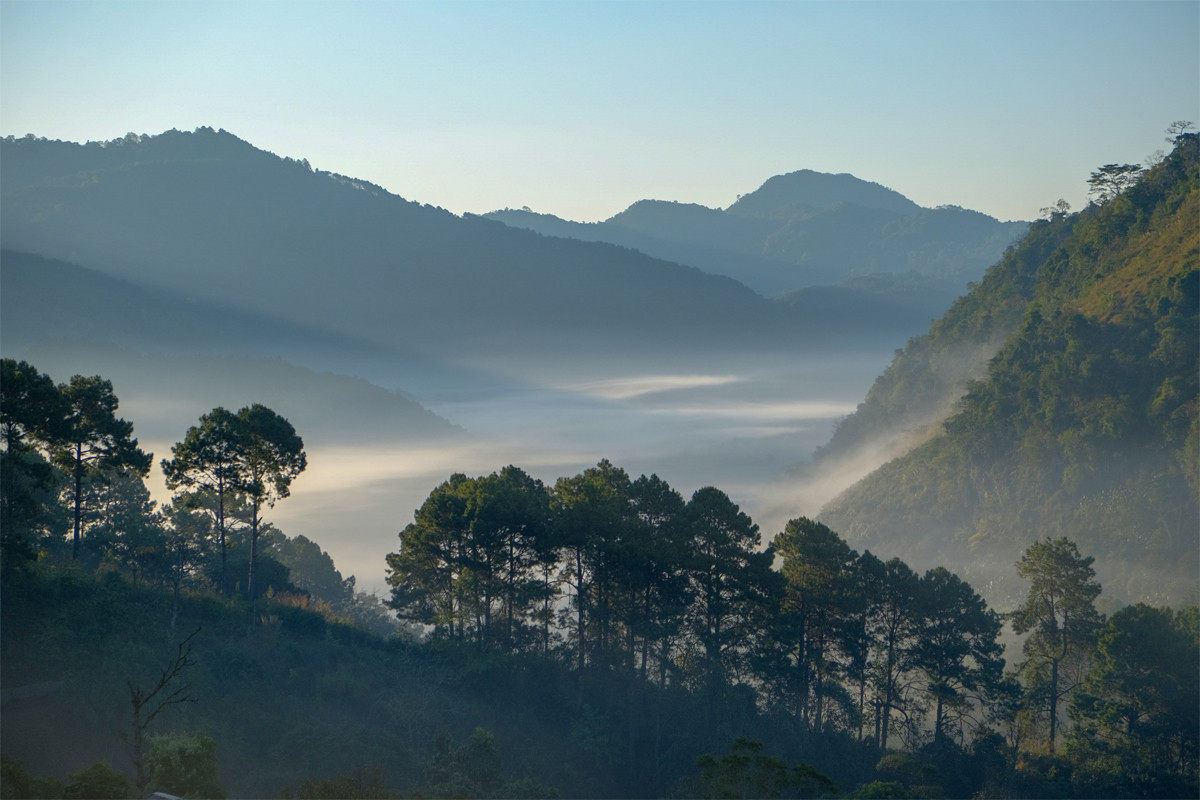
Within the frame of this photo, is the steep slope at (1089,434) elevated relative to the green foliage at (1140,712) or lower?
elevated

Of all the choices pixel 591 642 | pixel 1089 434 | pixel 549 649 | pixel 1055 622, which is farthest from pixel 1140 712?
pixel 1089 434

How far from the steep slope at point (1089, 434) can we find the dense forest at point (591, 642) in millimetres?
21919

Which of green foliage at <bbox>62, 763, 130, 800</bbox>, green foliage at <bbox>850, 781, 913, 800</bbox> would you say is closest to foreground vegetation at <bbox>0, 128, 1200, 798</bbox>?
green foliage at <bbox>850, 781, 913, 800</bbox>

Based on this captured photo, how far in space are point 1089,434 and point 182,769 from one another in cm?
5661

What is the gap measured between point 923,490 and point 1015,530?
11106mm

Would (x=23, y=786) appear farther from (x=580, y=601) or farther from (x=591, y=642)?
(x=591, y=642)

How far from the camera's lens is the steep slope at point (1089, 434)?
58250mm

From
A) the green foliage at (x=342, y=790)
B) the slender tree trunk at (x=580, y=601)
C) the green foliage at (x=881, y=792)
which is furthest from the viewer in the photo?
the slender tree trunk at (x=580, y=601)

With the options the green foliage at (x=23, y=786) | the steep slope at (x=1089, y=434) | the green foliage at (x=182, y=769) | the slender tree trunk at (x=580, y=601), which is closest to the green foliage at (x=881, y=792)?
the slender tree trunk at (x=580, y=601)

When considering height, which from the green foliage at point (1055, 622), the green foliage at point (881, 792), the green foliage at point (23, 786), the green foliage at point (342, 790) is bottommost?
the green foliage at point (881, 792)

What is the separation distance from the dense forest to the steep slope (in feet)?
71.9

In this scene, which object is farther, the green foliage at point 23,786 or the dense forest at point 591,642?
the dense forest at point 591,642

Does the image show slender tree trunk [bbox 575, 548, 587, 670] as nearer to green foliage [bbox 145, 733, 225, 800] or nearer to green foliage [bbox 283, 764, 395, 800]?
green foliage [bbox 283, 764, 395, 800]

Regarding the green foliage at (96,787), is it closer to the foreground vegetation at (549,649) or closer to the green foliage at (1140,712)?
the foreground vegetation at (549,649)
